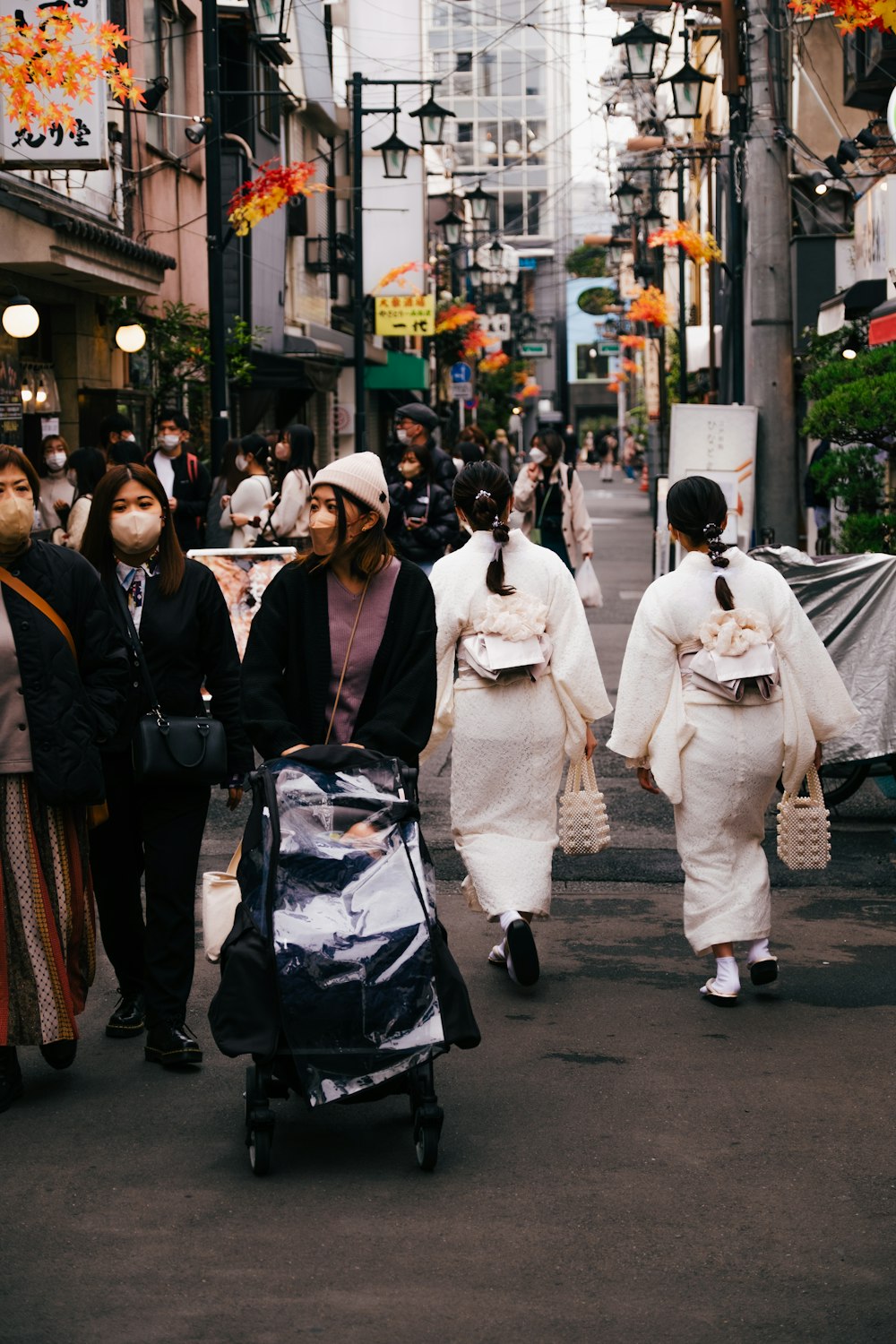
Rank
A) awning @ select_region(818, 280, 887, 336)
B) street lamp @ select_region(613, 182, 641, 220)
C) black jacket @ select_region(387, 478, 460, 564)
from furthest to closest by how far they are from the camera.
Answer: street lamp @ select_region(613, 182, 641, 220) → awning @ select_region(818, 280, 887, 336) → black jacket @ select_region(387, 478, 460, 564)

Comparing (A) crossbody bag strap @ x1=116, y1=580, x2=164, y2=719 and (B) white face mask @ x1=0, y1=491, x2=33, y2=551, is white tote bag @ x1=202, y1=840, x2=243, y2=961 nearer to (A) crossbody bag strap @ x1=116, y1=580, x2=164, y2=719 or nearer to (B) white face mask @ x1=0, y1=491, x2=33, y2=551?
(A) crossbody bag strap @ x1=116, y1=580, x2=164, y2=719

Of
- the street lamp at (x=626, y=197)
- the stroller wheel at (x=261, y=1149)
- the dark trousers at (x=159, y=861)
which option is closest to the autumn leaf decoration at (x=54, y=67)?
the dark trousers at (x=159, y=861)

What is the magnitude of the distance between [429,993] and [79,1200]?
3.41ft

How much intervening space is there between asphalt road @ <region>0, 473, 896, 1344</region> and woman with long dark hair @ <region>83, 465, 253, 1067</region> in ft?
1.06

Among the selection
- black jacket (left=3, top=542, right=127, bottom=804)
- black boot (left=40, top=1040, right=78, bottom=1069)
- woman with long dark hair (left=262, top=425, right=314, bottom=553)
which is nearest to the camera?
black jacket (left=3, top=542, right=127, bottom=804)

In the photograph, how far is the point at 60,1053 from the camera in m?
5.52

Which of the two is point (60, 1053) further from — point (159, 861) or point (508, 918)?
point (508, 918)

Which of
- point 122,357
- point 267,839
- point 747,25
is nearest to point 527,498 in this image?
point 747,25

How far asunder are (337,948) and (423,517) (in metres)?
7.91

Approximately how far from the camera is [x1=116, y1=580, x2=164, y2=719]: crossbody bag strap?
5.64 metres

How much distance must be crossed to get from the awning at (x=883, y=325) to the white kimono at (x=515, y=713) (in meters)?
6.71

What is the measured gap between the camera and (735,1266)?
4.07m

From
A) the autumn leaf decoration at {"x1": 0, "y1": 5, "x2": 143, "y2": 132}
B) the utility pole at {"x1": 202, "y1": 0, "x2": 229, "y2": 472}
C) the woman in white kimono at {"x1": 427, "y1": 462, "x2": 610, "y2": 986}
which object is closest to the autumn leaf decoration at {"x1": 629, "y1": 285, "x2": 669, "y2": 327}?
the utility pole at {"x1": 202, "y1": 0, "x2": 229, "y2": 472}

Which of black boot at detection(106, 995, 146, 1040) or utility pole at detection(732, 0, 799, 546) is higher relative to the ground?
utility pole at detection(732, 0, 799, 546)
